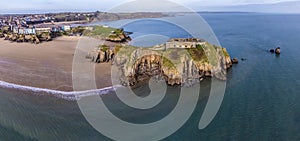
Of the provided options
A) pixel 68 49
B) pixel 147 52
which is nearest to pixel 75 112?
pixel 147 52

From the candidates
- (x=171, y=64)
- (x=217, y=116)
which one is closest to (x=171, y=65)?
(x=171, y=64)

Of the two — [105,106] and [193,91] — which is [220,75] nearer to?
[193,91]

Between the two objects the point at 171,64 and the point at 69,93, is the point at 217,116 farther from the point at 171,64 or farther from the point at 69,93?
the point at 69,93

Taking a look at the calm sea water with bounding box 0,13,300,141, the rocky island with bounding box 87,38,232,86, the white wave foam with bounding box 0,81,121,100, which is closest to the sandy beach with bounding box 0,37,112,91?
the white wave foam with bounding box 0,81,121,100

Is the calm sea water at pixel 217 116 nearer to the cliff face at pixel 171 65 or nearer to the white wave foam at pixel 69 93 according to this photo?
the white wave foam at pixel 69 93

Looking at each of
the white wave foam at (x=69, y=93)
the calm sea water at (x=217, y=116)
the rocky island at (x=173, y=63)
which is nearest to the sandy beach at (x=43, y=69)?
the white wave foam at (x=69, y=93)
